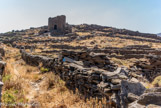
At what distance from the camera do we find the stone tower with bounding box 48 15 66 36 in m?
43.7

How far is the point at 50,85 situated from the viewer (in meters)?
5.84

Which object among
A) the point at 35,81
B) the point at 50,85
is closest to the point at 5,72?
the point at 35,81

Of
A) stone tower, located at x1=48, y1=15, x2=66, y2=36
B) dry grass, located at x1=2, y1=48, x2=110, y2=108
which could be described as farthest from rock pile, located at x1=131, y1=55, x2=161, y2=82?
stone tower, located at x1=48, y1=15, x2=66, y2=36

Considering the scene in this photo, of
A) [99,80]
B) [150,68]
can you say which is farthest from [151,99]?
[150,68]

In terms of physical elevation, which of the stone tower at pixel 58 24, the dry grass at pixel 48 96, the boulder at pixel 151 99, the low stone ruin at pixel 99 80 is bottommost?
the dry grass at pixel 48 96

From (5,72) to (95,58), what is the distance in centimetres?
405

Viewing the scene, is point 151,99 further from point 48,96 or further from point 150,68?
point 150,68

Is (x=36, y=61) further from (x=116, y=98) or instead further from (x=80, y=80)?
(x=116, y=98)

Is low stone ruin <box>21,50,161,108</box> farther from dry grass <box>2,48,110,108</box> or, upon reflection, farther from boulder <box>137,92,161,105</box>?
dry grass <box>2,48,110,108</box>

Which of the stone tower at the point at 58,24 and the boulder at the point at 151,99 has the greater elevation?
the stone tower at the point at 58,24

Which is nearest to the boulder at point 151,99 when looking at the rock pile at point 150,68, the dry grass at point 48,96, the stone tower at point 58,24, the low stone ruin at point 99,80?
Answer: the low stone ruin at point 99,80

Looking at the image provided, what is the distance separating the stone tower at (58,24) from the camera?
43.7 metres

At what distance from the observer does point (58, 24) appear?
145ft

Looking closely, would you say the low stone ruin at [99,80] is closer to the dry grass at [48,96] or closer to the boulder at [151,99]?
the boulder at [151,99]
